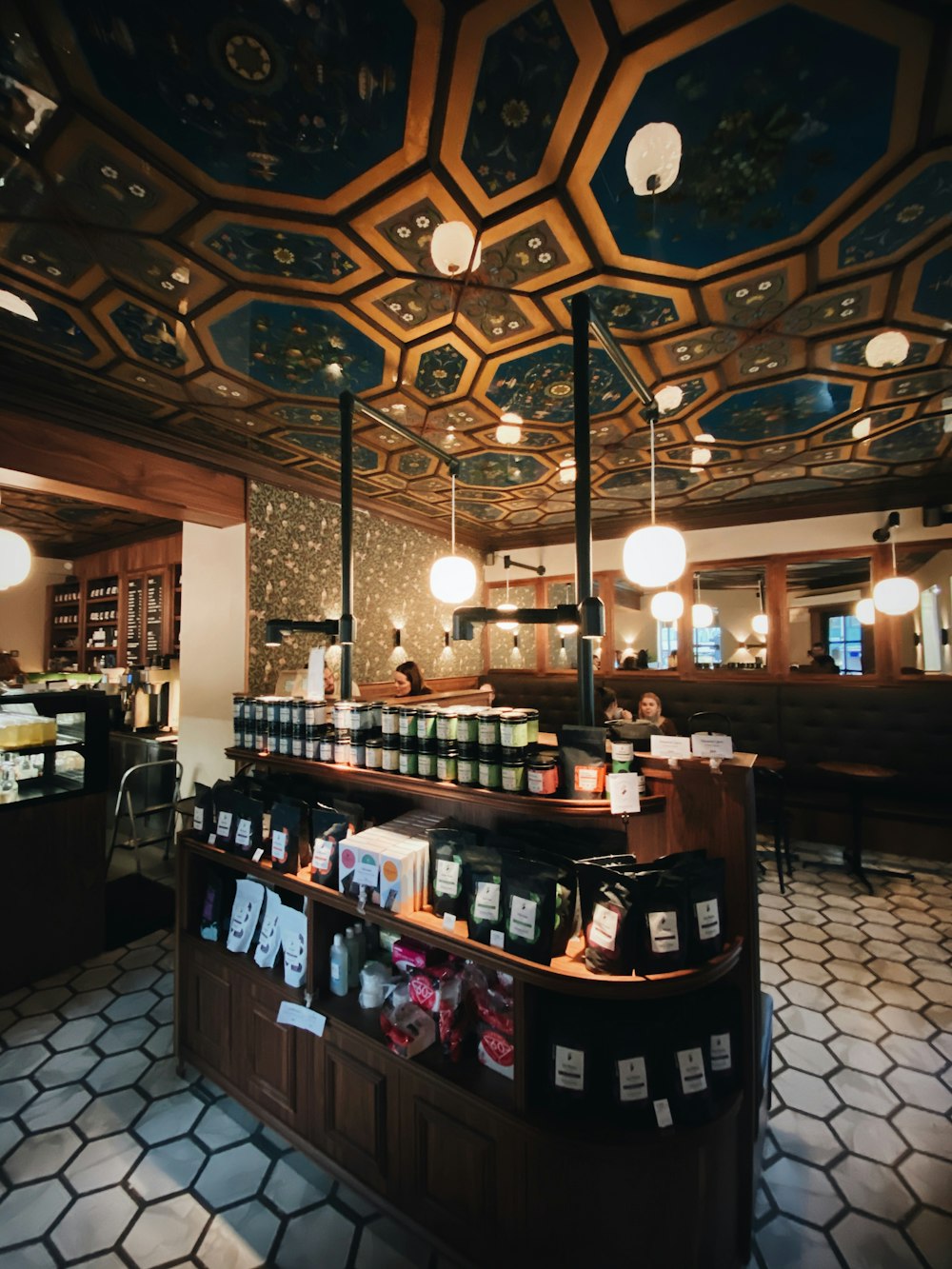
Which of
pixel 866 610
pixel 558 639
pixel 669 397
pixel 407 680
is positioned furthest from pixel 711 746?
pixel 558 639

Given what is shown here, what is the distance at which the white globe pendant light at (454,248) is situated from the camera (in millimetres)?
1879

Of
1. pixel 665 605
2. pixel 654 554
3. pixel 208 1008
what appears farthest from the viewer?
pixel 665 605

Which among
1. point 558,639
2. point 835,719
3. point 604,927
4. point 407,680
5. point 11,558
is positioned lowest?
point 604,927

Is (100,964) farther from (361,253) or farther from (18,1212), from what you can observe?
(361,253)

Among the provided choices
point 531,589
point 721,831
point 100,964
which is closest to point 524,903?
point 721,831

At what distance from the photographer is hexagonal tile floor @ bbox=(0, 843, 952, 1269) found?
1.60 metres

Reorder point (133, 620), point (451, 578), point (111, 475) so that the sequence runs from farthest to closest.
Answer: point (133, 620), point (111, 475), point (451, 578)

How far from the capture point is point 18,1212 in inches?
66.2

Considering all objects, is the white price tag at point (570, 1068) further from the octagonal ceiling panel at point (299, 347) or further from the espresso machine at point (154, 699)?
the espresso machine at point (154, 699)

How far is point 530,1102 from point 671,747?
1.02 m

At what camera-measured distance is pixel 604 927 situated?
1.38m

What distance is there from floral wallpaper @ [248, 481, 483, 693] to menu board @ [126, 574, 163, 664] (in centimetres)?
261

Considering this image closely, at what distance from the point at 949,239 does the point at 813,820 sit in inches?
181

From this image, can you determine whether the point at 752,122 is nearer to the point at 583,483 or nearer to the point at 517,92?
the point at 517,92
